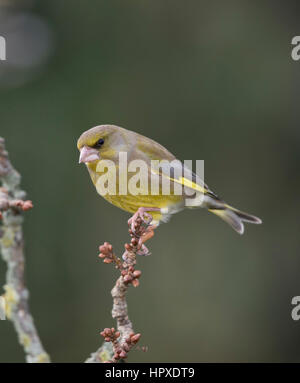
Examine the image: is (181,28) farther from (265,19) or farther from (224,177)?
(224,177)

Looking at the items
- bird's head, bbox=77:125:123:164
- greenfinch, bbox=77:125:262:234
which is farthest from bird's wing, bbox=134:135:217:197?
bird's head, bbox=77:125:123:164

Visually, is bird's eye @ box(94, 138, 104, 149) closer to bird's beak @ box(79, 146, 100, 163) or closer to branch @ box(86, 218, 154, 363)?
bird's beak @ box(79, 146, 100, 163)

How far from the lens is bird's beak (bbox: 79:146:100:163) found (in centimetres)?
267

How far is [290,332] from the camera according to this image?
19.6 ft

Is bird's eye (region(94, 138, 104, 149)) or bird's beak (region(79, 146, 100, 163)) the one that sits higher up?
bird's eye (region(94, 138, 104, 149))

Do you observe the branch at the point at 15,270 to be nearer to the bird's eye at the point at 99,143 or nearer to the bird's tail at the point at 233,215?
the bird's eye at the point at 99,143

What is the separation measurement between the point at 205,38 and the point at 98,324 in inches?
134

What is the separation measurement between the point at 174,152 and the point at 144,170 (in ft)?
9.83

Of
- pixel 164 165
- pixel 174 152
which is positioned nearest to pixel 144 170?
pixel 164 165

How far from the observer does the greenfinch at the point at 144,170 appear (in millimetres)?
2785

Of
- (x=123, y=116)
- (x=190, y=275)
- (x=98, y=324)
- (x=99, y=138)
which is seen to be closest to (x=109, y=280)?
(x=98, y=324)

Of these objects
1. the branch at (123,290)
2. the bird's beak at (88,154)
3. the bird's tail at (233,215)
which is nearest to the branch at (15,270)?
the bird's beak at (88,154)

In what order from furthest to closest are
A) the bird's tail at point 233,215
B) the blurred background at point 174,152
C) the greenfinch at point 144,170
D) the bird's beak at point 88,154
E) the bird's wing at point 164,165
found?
the blurred background at point 174,152
the bird's tail at point 233,215
the bird's wing at point 164,165
the greenfinch at point 144,170
the bird's beak at point 88,154

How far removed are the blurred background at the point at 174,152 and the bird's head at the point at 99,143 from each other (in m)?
2.88
